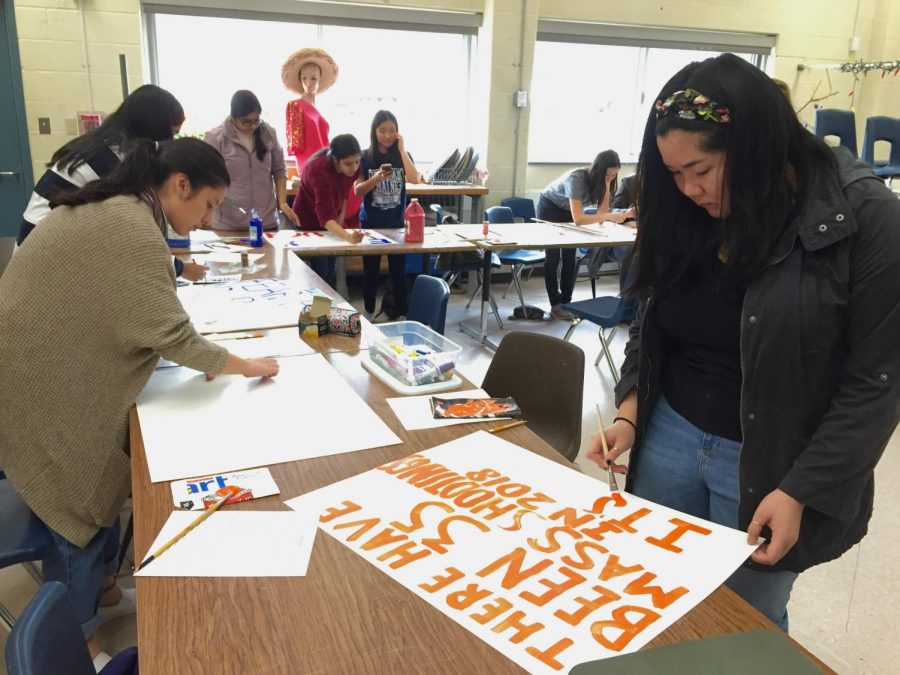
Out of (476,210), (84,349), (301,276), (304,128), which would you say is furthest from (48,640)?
(476,210)

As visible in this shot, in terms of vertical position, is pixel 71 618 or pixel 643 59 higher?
pixel 643 59

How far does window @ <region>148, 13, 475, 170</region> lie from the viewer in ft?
17.8

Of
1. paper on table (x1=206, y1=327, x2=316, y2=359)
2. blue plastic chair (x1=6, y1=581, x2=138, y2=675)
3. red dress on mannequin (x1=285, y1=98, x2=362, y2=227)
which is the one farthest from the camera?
red dress on mannequin (x1=285, y1=98, x2=362, y2=227)

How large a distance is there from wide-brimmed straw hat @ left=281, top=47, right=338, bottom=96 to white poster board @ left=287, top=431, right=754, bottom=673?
175 inches

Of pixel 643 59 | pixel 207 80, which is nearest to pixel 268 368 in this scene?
pixel 207 80

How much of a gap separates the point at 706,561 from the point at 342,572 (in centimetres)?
52

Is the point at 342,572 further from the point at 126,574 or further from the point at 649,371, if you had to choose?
the point at 126,574

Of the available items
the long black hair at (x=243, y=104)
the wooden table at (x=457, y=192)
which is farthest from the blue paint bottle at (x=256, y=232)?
the wooden table at (x=457, y=192)

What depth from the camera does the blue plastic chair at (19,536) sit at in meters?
1.49

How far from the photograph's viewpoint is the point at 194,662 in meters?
0.82

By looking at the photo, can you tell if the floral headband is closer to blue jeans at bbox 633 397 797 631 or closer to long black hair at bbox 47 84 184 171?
blue jeans at bbox 633 397 797 631

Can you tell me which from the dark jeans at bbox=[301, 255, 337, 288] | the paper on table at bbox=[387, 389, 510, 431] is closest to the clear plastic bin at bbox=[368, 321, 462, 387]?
the paper on table at bbox=[387, 389, 510, 431]

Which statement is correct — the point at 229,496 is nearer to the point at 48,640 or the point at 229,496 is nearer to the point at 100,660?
the point at 48,640

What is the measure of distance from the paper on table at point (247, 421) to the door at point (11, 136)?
378 centimetres
